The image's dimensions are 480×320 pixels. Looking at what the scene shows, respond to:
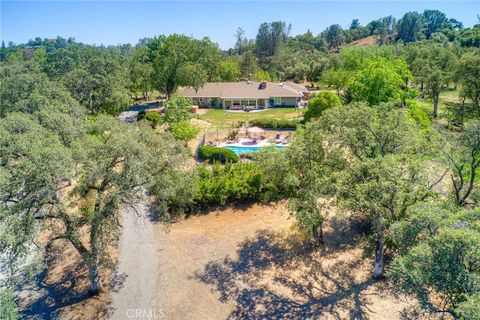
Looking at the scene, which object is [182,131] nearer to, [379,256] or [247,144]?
[247,144]

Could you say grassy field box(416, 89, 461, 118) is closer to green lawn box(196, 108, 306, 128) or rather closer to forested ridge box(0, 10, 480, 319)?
green lawn box(196, 108, 306, 128)

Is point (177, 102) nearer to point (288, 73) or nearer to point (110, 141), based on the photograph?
point (110, 141)

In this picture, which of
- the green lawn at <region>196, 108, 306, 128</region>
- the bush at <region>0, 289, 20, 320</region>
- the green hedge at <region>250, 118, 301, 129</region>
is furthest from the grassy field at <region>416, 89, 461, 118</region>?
the bush at <region>0, 289, 20, 320</region>

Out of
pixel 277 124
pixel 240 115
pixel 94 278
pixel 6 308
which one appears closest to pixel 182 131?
pixel 277 124

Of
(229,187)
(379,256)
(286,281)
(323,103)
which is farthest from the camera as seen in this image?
(323,103)

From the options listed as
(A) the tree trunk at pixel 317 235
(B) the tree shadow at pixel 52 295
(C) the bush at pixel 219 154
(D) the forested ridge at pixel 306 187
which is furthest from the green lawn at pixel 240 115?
(B) the tree shadow at pixel 52 295

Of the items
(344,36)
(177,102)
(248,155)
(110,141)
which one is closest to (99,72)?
(177,102)

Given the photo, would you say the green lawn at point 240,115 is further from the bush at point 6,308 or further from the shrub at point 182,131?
the bush at point 6,308
